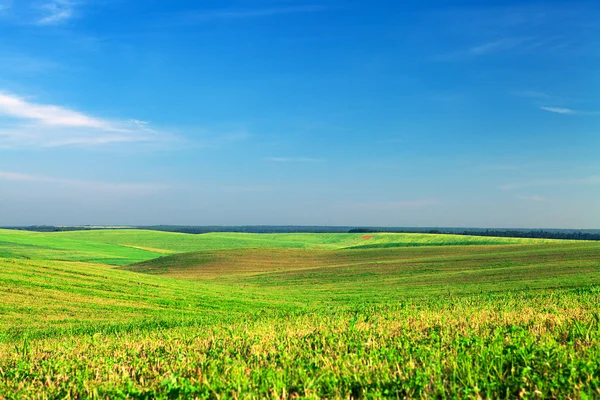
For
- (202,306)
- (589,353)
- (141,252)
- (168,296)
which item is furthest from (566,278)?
(141,252)

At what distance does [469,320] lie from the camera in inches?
381

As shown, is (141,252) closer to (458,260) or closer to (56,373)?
(458,260)

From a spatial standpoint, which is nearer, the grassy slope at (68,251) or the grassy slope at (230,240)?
the grassy slope at (68,251)

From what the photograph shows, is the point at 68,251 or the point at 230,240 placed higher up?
the point at 230,240

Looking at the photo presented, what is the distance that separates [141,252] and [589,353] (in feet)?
344

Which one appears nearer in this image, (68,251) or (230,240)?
(68,251)

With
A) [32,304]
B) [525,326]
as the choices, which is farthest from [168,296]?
[525,326]

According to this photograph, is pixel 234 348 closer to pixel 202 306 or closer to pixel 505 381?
pixel 505 381

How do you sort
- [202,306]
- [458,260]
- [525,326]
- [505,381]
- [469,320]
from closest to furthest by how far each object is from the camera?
[505,381] → [525,326] → [469,320] → [202,306] → [458,260]

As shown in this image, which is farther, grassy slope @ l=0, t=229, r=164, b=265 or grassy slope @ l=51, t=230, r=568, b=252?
grassy slope @ l=51, t=230, r=568, b=252

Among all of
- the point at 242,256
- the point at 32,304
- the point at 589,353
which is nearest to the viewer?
the point at 589,353

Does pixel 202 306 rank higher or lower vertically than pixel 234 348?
lower

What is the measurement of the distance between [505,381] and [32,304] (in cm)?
2614

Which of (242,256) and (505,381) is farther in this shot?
(242,256)
